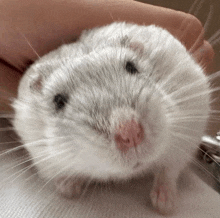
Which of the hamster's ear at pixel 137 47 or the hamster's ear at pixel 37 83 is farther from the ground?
the hamster's ear at pixel 137 47

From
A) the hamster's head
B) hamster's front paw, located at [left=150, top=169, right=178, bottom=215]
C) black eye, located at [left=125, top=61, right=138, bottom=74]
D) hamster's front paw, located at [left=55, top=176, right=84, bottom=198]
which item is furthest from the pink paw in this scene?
black eye, located at [left=125, top=61, right=138, bottom=74]

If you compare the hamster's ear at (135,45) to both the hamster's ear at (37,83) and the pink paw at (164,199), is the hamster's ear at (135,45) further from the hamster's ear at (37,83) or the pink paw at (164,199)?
the pink paw at (164,199)

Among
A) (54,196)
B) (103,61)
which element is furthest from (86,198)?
(103,61)

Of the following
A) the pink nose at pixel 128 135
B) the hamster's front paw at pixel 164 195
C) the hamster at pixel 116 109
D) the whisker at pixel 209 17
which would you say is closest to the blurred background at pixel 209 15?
the whisker at pixel 209 17

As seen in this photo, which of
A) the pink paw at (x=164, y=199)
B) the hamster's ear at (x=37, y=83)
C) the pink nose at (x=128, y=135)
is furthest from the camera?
the hamster's ear at (x=37, y=83)

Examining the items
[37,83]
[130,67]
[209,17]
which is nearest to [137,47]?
[130,67]

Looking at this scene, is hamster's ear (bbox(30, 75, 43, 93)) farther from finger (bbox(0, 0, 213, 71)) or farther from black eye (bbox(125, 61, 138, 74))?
black eye (bbox(125, 61, 138, 74))

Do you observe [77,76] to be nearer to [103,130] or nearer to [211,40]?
[103,130]

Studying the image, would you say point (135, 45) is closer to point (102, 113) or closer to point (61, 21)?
point (61, 21)
